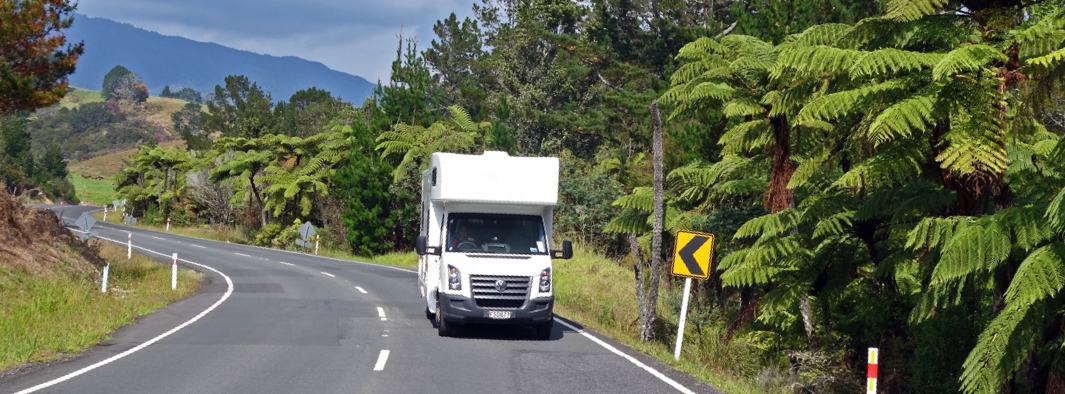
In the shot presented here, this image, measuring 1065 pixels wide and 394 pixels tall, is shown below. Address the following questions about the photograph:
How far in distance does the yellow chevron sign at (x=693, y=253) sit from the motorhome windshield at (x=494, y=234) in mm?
2908

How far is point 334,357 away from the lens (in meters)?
11.6

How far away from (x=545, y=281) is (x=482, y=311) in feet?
3.89

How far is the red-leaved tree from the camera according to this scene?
1919cm

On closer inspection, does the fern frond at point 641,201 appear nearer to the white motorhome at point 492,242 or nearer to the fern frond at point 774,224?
the white motorhome at point 492,242

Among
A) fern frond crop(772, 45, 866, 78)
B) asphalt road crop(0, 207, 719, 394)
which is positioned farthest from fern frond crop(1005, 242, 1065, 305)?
asphalt road crop(0, 207, 719, 394)

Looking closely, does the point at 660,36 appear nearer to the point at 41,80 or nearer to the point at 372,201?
the point at 372,201

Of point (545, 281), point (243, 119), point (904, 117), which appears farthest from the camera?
point (243, 119)

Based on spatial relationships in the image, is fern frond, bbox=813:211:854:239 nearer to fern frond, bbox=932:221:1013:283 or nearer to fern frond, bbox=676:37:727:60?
fern frond, bbox=932:221:1013:283

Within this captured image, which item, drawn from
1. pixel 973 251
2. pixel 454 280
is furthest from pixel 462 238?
pixel 973 251

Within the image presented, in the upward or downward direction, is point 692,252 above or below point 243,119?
below

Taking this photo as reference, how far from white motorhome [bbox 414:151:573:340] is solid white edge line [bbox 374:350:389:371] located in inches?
67.4

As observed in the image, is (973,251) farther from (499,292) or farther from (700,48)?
(499,292)

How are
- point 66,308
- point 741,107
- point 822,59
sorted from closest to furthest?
1. point 822,59
2. point 741,107
3. point 66,308

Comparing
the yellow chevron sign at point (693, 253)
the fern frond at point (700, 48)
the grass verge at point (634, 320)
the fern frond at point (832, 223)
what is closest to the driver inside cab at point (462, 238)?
the grass verge at point (634, 320)
